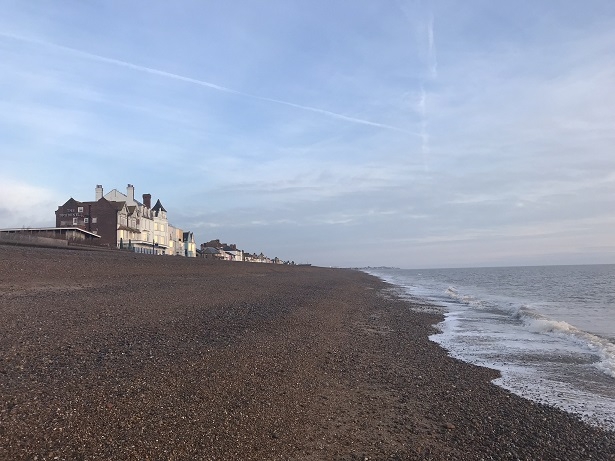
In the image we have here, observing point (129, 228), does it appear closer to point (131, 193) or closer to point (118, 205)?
point (118, 205)

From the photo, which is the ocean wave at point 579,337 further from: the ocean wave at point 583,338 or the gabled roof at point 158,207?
the gabled roof at point 158,207

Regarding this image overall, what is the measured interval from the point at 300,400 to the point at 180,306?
9814 millimetres

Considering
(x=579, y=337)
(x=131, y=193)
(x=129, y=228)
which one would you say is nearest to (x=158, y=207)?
(x=131, y=193)

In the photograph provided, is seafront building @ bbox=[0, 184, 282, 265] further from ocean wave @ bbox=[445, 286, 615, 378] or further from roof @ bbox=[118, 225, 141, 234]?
ocean wave @ bbox=[445, 286, 615, 378]

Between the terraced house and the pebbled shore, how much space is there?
5123 centimetres

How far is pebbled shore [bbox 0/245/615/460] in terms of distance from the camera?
5.69m

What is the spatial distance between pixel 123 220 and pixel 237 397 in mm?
67718

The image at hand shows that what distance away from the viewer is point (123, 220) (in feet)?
228

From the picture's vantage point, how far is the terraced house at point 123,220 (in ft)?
218

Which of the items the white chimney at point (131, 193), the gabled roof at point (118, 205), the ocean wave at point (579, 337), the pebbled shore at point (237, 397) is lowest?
the ocean wave at point (579, 337)

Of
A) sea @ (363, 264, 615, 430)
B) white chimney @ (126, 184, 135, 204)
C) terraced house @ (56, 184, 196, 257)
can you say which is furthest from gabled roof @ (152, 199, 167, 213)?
sea @ (363, 264, 615, 430)

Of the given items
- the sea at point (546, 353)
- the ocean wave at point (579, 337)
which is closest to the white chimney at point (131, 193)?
the sea at point (546, 353)

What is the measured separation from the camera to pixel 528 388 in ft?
31.9

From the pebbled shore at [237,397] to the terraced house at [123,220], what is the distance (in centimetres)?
5123
